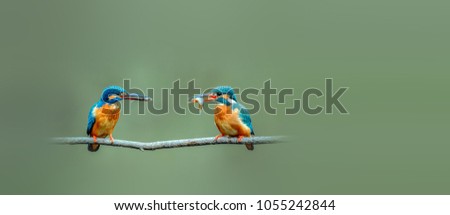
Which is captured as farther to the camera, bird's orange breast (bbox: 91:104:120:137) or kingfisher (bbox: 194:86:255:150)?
bird's orange breast (bbox: 91:104:120:137)

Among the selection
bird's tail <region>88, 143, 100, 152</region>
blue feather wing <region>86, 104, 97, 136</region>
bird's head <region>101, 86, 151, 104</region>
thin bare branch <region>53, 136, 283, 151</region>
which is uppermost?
bird's head <region>101, 86, 151, 104</region>

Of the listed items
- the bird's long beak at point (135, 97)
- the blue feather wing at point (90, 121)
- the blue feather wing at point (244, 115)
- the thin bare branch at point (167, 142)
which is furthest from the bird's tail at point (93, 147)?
the blue feather wing at point (244, 115)

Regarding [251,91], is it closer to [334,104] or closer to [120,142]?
[334,104]

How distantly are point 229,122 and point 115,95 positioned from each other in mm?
768

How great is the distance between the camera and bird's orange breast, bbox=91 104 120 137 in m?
3.78

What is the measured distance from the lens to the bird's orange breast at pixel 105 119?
12.4 ft

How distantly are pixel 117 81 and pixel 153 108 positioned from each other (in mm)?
586

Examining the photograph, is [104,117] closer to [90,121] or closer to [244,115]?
[90,121]

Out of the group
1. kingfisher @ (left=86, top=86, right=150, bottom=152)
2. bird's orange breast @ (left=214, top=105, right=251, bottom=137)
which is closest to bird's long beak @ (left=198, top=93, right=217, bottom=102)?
bird's orange breast @ (left=214, top=105, right=251, bottom=137)

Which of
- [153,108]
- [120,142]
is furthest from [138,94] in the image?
[120,142]

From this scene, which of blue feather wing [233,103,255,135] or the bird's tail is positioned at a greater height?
blue feather wing [233,103,255,135]

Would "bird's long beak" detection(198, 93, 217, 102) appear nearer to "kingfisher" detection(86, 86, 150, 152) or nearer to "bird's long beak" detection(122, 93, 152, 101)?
"bird's long beak" detection(122, 93, 152, 101)

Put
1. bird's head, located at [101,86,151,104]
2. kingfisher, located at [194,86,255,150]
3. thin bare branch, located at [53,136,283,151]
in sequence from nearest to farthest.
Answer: thin bare branch, located at [53,136,283,151] → bird's head, located at [101,86,151,104] → kingfisher, located at [194,86,255,150]

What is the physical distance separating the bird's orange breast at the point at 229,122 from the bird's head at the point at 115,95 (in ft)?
1.86
